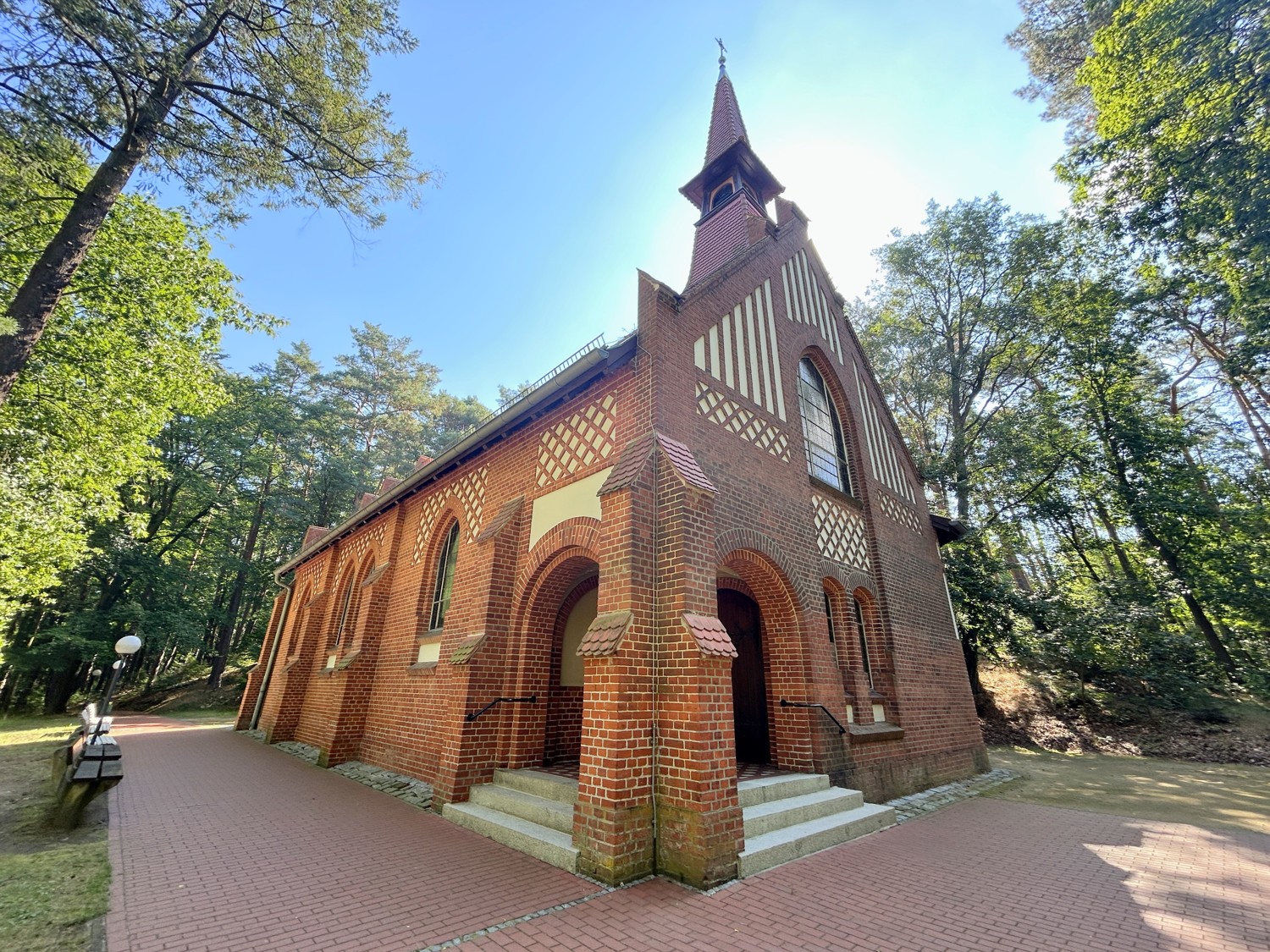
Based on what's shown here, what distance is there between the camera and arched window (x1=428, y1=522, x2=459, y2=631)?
9.59 metres

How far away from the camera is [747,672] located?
314 inches

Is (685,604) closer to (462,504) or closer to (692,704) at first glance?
(692,704)

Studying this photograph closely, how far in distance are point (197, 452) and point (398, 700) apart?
24.4 metres

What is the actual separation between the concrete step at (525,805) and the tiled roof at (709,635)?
2326 millimetres

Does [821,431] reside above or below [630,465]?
above

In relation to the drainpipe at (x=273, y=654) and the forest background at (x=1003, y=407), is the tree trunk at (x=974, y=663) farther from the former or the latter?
the drainpipe at (x=273, y=654)

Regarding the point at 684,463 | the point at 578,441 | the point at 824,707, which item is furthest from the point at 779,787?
the point at 578,441

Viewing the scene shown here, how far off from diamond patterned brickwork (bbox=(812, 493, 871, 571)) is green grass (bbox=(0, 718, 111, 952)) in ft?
27.9

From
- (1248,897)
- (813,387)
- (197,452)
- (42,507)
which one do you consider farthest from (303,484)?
(1248,897)

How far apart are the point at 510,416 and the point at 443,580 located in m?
4.19

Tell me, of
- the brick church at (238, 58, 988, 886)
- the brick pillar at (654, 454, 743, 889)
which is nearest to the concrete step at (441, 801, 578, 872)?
the brick church at (238, 58, 988, 886)

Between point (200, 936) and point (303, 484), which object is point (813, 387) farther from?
point (303, 484)

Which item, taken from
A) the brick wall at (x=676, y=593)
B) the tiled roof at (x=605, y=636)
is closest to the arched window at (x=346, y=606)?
the brick wall at (x=676, y=593)

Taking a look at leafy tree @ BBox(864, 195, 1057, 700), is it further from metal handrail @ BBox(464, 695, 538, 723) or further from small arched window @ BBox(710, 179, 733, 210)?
metal handrail @ BBox(464, 695, 538, 723)
